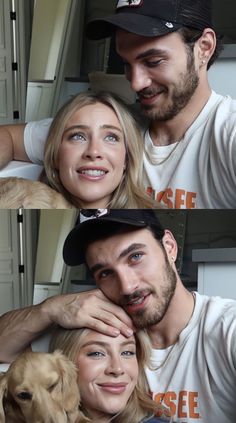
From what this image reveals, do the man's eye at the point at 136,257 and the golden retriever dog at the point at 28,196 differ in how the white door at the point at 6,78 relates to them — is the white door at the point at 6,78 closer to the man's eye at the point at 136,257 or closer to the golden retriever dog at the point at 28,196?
the golden retriever dog at the point at 28,196

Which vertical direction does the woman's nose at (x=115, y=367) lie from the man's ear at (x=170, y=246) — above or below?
below

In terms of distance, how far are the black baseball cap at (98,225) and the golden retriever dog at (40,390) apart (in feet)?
0.61

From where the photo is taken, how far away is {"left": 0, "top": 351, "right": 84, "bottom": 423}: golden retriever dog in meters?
1.28

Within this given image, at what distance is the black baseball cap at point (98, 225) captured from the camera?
4.42 feet

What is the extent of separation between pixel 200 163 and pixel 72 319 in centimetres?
36

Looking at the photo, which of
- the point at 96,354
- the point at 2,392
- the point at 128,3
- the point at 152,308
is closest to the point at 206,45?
the point at 128,3

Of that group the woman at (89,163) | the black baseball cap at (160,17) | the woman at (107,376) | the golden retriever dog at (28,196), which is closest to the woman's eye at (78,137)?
the woman at (89,163)

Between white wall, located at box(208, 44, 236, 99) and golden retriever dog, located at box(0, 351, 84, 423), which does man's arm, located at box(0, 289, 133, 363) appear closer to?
golden retriever dog, located at box(0, 351, 84, 423)

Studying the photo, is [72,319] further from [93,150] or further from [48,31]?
[48,31]

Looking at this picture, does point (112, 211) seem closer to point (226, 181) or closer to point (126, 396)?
A: point (226, 181)

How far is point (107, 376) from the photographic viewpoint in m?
1.32

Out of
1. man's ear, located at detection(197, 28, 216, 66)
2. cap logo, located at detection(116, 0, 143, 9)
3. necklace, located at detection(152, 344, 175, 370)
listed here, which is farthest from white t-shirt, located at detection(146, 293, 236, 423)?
cap logo, located at detection(116, 0, 143, 9)

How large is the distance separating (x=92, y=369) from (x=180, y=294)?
207 millimetres

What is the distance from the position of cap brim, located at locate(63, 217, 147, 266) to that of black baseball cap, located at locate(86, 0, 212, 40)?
340 millimetres
